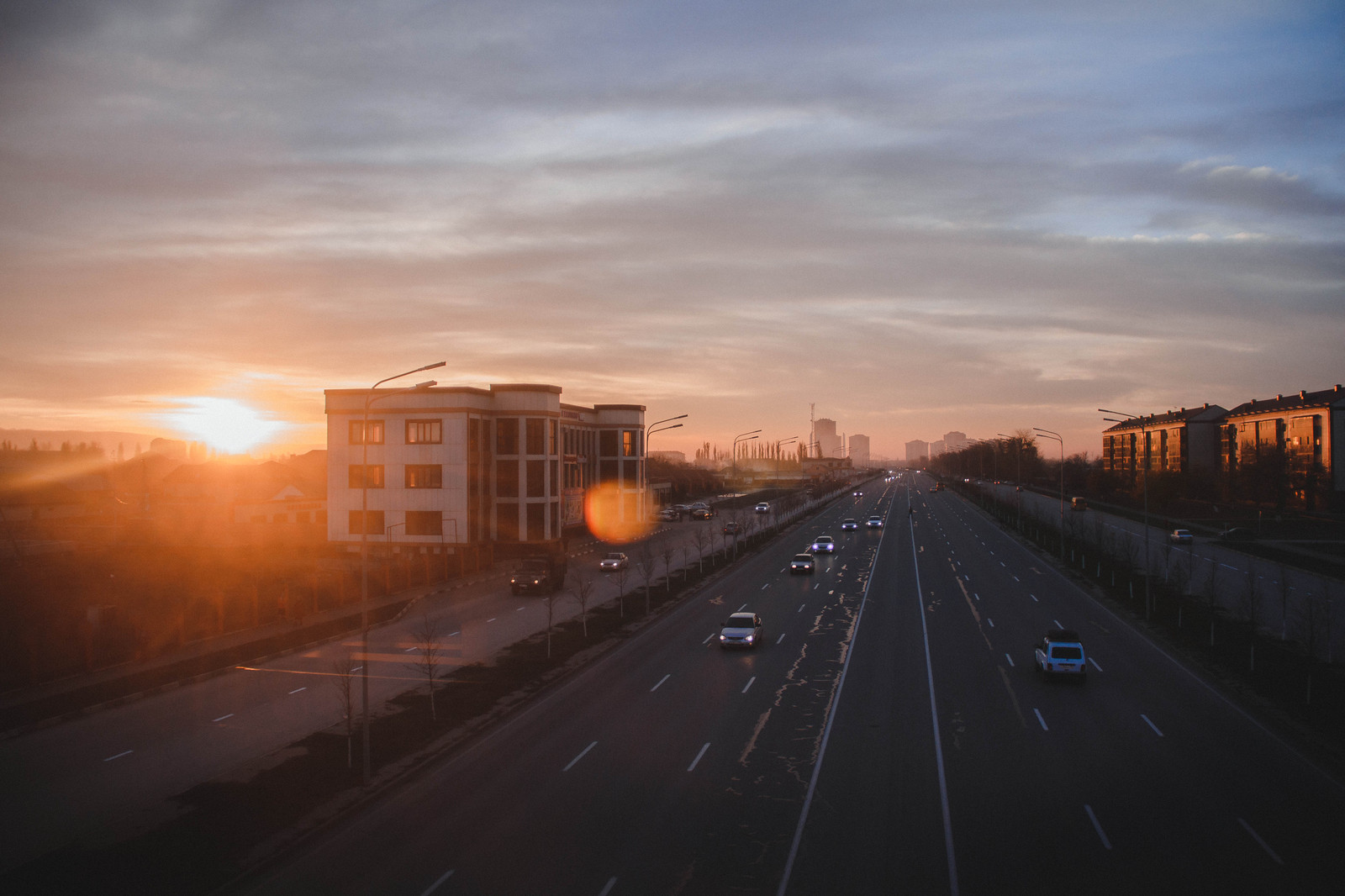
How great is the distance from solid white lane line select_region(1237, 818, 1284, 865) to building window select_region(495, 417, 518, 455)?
5678cm

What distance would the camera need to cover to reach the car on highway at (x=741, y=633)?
32625 millimetres

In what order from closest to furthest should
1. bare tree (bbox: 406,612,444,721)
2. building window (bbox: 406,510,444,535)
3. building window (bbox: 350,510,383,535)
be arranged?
bare tree (bbox: 406,612,444,721) → building window (bbox: 406,510,444,535) → building window (bbox: 350,510,383,535)

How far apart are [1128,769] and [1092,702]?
21.4ft

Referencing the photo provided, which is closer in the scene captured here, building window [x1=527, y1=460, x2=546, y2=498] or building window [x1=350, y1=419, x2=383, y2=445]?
building window [x1=350, y1=419, x2=383, y2=445]

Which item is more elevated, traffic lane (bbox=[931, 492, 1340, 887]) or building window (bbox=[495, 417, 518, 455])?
building window (bbox=[495, 417, 518, 455])

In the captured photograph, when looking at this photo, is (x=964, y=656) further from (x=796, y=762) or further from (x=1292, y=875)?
(x=1292, y=875)

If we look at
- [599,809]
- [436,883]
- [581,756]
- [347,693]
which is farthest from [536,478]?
[436,883]

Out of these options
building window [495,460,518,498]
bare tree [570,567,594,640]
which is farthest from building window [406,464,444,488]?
bare tree [570,567,594,640]

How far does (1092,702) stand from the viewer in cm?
2527

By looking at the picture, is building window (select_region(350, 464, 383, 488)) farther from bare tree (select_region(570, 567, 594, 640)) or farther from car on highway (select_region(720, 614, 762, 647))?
car on highway (select_region(720, 614, 762, 647))

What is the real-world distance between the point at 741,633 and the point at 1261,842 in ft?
63.9

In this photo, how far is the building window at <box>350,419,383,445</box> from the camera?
6400 cm

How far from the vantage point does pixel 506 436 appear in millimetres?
66812

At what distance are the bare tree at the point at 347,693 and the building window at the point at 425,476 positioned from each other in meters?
30.7
